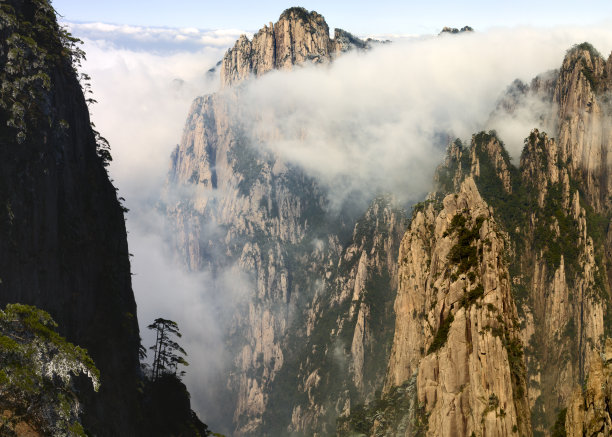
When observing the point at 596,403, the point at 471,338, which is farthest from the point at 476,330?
the point at 596,403

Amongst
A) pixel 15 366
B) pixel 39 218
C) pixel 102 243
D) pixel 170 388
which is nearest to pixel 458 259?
pixel 170 388

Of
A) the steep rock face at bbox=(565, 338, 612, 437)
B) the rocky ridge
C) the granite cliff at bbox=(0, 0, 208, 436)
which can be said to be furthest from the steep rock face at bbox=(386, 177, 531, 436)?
the granite cliff at bbox=(0, 0, 208, 436)

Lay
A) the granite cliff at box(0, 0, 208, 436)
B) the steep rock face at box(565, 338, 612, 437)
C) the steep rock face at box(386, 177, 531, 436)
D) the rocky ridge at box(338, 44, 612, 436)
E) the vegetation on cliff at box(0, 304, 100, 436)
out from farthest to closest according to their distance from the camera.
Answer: the rocky ridge at box(338, 44, 612, 436) → the steep rock face at box(386, 177, 531, 436) → the steep rock face at box(565, 338, 612, 437) → the granite cliff at box(0, 0, 208, 436) → the vegetation on cliff at box(0, 304, 100, 436)

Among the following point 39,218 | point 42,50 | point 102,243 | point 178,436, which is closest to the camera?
point 39,218

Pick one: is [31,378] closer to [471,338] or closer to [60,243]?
[60,243]

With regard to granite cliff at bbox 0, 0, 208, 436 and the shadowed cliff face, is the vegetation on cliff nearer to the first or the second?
granite cliff at bbox 0, 0, 208, 436

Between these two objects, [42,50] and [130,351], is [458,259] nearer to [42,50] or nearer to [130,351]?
[130,351]
